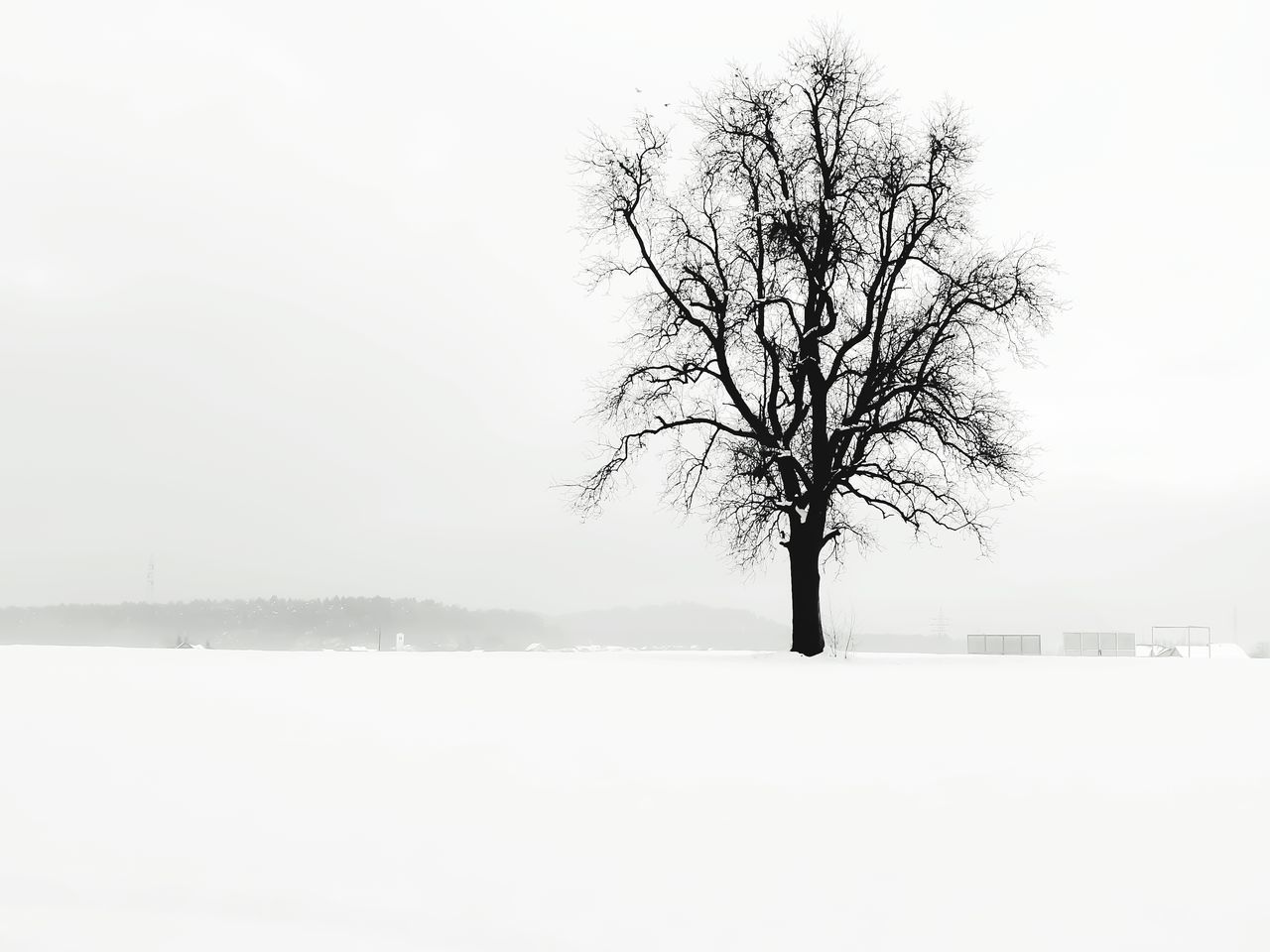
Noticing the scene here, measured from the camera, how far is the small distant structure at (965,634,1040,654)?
30.1 metres

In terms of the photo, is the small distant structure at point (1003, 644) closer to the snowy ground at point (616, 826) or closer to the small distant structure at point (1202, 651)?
the small distant structure at point (1202, 651)

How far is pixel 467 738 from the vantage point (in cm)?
859

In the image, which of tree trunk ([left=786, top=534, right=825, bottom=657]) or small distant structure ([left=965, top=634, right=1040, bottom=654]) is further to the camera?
small distant structure ([left=965, top=634, right=1040, bottom=654])

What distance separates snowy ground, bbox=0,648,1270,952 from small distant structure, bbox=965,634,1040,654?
65.7ft

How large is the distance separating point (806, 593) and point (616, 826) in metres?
16.8

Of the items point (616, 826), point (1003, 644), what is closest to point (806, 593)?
point (1003, 644)

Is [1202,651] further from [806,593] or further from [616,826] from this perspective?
[616,826]

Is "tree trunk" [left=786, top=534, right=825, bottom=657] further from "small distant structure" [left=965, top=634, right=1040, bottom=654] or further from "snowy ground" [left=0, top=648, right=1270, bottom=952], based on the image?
"snowy ground" [left=0, top=648, right=1270, bottom=952]

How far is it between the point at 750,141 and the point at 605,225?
382cm

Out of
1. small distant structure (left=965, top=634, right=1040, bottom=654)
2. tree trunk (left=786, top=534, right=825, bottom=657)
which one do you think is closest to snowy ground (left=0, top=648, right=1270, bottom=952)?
tree trunk (left=786, top=534, right=825, bottom=657)

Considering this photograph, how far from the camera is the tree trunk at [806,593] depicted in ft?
74.0

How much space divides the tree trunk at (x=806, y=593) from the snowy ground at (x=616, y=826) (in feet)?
38.0

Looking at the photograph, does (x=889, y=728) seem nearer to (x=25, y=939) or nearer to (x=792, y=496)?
(x=25, y=939)

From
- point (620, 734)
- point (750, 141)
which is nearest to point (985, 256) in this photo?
point (750, 141)
